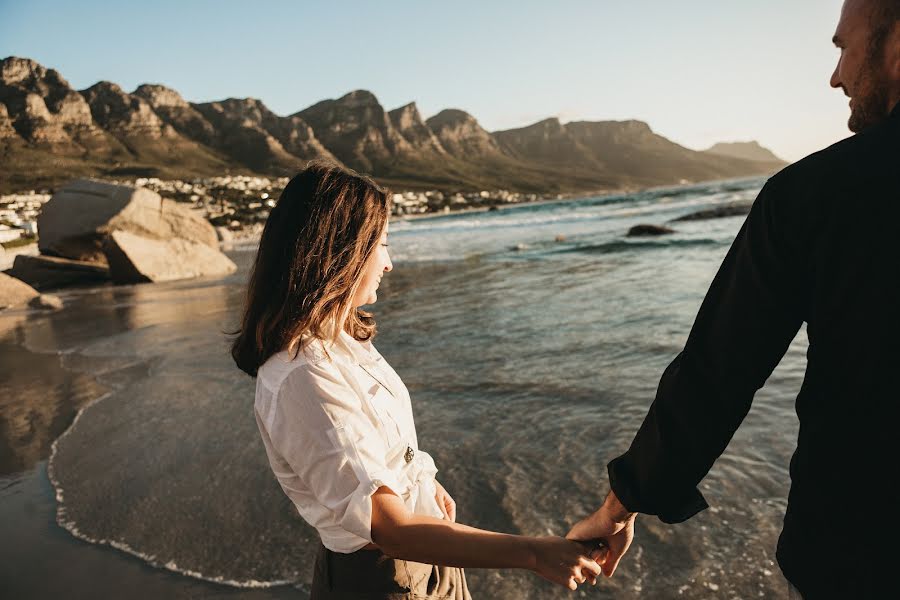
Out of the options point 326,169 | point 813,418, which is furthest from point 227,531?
point 813,418

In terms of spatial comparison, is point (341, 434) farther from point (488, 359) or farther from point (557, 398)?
point (488, 359)

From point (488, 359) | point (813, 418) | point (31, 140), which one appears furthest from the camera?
point (31, 140)

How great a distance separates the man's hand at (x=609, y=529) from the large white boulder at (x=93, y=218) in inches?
780

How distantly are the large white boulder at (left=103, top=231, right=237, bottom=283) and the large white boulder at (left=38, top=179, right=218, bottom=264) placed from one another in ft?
3.11

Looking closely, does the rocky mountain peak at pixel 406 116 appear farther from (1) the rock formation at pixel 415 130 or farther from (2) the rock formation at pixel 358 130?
(2) the rock formation at pixel 358 130

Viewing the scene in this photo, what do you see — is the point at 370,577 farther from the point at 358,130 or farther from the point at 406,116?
the point at 406,116

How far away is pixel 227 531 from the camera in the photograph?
3260 millimetres

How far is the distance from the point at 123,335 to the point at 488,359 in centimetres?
669

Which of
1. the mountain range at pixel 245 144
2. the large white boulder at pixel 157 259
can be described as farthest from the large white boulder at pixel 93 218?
the mountain range at pixel 245 144

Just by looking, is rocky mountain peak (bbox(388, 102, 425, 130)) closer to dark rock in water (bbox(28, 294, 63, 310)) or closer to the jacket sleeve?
dark rock in water (bbox(28, 294, 63, 310))

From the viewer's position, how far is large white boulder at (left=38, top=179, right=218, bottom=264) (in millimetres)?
18625

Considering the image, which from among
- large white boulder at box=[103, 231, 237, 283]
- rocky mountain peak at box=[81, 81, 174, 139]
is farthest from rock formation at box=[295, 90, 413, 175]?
large white boulder at box=[103, 231, 237, 283]

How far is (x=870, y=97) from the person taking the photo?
122 centimetres

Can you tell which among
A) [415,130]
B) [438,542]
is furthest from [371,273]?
[415,130]
